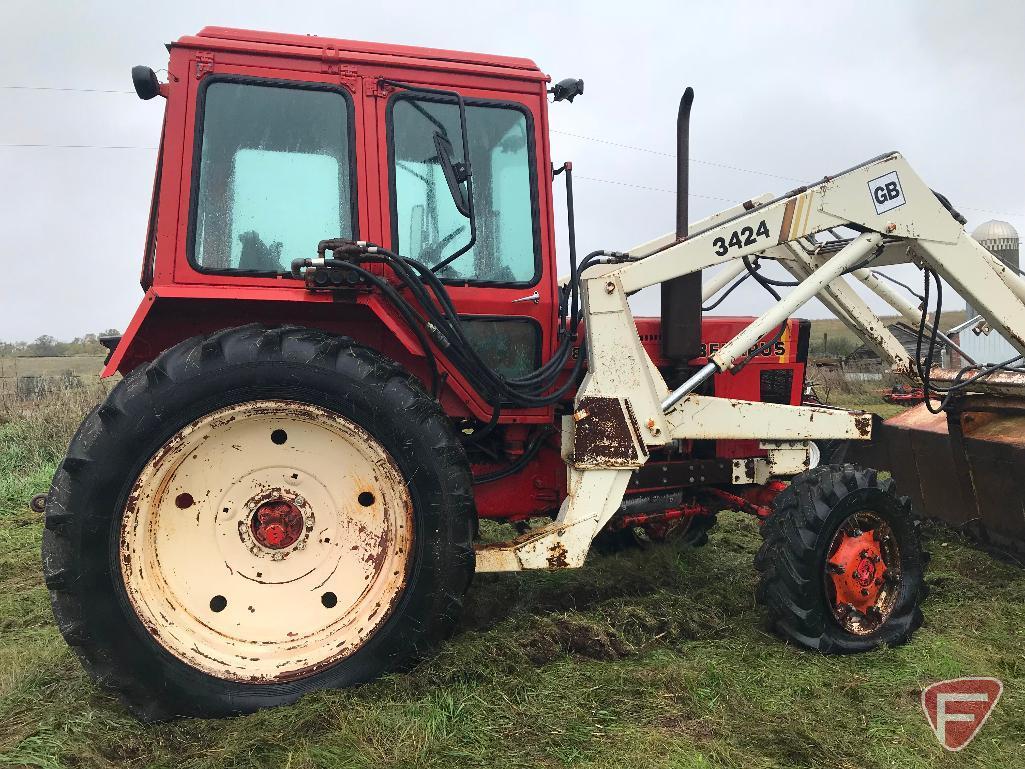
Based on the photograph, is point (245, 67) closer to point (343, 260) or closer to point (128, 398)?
point (343, 260)

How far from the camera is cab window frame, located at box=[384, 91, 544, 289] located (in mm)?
3061

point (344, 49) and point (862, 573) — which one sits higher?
point (344, 49)

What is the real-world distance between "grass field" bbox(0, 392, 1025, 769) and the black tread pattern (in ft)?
0.32

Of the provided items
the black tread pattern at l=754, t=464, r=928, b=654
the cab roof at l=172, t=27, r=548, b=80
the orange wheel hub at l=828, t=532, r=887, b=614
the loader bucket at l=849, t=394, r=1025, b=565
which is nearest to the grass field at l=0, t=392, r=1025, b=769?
the black tread pattern at l=754, t=464, r=928, b=654

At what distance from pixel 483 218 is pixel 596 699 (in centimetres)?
201

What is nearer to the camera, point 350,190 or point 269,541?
point 269,541

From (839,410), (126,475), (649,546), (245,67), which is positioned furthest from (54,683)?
(839,410)

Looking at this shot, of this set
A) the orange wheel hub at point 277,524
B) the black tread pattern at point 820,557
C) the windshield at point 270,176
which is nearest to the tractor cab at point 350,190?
the windshield at point 270,176

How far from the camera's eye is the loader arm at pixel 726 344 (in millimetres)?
3154

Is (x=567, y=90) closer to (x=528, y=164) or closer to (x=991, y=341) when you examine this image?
(x=528, y=164)

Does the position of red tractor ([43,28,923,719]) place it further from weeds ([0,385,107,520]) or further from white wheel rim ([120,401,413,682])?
weeds ([0,385,107,520])

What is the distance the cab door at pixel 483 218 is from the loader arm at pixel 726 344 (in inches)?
11.4

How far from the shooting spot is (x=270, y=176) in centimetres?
298

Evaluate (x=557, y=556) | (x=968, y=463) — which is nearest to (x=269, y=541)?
(x=557, y=556)
